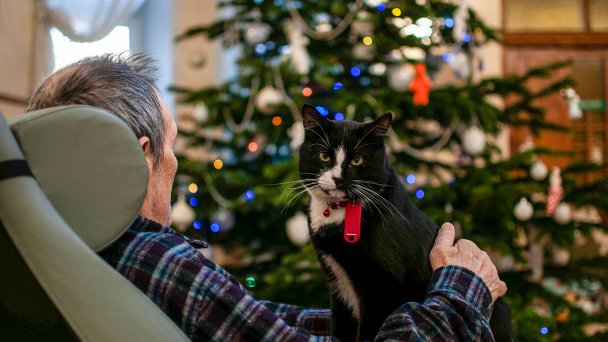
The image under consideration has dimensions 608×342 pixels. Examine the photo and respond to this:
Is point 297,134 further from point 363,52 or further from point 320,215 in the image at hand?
point 320,215

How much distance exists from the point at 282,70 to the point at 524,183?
1.13 m

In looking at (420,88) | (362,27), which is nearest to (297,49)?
(362,27)

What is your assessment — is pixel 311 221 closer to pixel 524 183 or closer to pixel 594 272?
pixel 524 183

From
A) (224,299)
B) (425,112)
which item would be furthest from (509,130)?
(224,299)

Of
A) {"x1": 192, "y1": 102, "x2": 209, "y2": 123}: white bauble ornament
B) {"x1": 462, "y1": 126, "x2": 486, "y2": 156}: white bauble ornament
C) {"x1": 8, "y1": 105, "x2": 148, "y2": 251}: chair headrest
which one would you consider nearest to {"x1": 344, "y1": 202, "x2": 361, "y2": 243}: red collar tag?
{"x1": 8, "y1": 105, "x2": 148, "y2": 251}: chair headrest

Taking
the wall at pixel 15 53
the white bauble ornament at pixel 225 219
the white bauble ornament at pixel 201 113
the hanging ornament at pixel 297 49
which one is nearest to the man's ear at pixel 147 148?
the hanging ornament at pixel 297 49

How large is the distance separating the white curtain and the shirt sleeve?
9.70 feet

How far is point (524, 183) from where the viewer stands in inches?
109

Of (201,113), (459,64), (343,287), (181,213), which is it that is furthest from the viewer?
(201,113)

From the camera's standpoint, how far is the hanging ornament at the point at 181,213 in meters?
2.87

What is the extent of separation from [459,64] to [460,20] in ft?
0.64

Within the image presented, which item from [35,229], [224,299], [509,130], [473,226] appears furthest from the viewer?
[509,130]

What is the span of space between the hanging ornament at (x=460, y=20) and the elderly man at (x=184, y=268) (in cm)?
188

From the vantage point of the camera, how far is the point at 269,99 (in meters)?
2.76
